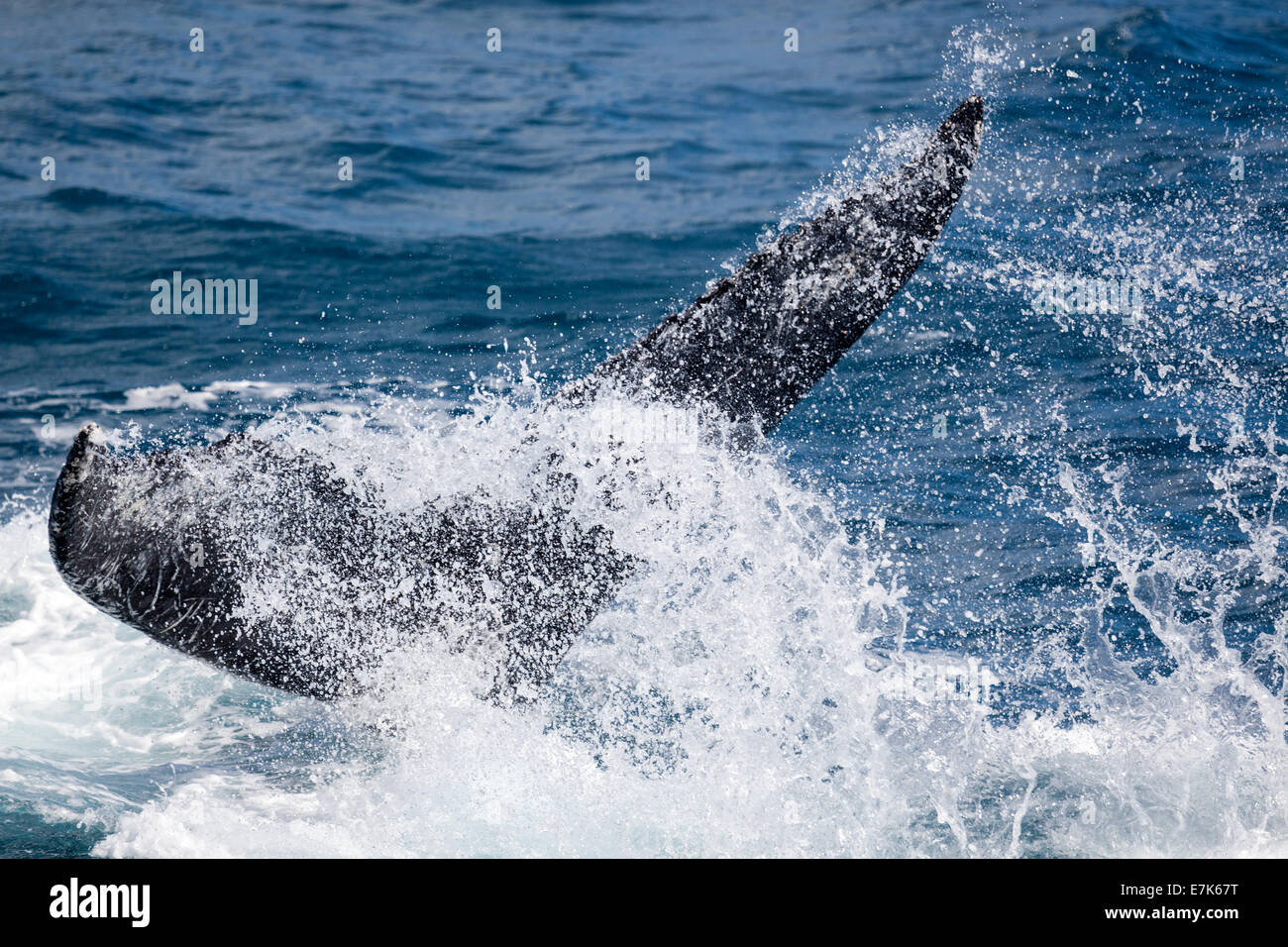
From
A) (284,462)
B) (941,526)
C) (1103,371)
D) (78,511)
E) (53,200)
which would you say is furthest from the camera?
(53,200)

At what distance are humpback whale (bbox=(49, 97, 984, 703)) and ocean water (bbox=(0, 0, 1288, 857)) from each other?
0.65 feet

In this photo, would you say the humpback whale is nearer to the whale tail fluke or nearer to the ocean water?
the whale tail fluke

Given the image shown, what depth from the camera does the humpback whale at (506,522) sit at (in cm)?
525

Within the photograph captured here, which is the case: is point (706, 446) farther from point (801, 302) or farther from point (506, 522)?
point (506, 522)

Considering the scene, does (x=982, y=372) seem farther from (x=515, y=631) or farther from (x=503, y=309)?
(x=515, y=631)

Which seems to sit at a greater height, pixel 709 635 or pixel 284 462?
pixel 284 462

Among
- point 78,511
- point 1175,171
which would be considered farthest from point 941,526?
point 1175,171

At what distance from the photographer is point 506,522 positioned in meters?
5.66

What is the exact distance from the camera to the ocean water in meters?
5.89

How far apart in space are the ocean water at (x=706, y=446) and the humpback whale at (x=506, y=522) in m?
0.20

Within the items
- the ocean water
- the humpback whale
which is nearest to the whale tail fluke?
the humpback whale

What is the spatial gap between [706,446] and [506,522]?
0.91 m
